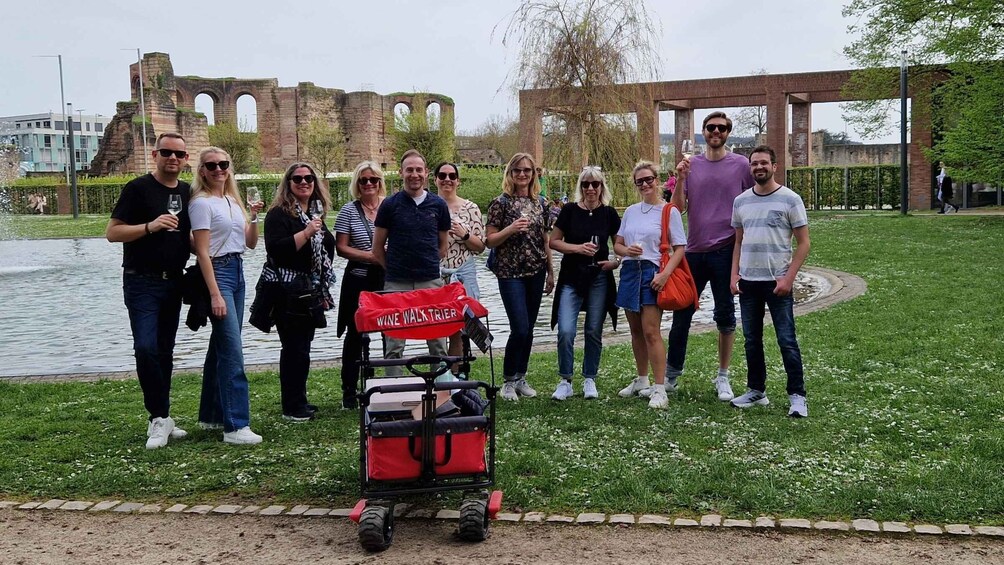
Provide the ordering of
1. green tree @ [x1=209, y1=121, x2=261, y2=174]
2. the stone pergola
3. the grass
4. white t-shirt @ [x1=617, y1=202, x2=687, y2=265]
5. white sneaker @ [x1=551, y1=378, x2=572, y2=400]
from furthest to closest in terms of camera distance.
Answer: green tree @ [x1=209, y1=121, x2=261, y2=174]
the stone pergola
white sneaker @ [x1=551, y1=378, x2=572, y2=400]
white t-shirt @ [x1=617, y1=202, x2=687, y2=265]
the grass

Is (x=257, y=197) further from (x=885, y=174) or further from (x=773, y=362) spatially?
(x=885, y=174)

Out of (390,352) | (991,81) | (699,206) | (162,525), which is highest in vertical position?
(991,81)

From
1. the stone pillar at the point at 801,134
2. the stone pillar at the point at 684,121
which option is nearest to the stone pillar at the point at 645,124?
the stone pillar at the point at 801,134

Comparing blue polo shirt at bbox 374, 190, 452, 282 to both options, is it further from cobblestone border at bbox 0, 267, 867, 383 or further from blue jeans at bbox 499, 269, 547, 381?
cobblestone border at bbox 0, 267, 867, 383

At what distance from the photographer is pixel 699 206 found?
24.3 feet

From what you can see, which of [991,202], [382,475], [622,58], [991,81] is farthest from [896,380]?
[991,202]

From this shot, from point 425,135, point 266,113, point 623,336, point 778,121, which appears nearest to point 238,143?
point 266,113

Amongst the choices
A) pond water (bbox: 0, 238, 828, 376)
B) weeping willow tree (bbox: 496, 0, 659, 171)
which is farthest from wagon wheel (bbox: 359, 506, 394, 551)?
weeping willow tree (bbox: 496, 0, 659, 171)

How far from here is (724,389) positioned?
734 centimetres

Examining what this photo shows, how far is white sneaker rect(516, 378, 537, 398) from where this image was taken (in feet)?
25.0

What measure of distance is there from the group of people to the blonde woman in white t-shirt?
1 cm

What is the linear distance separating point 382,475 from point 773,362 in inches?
197

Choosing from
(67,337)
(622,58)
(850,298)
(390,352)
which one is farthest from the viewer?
(622,58)

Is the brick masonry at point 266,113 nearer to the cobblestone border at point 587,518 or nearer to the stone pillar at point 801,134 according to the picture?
the stone pillar at point 801,134
